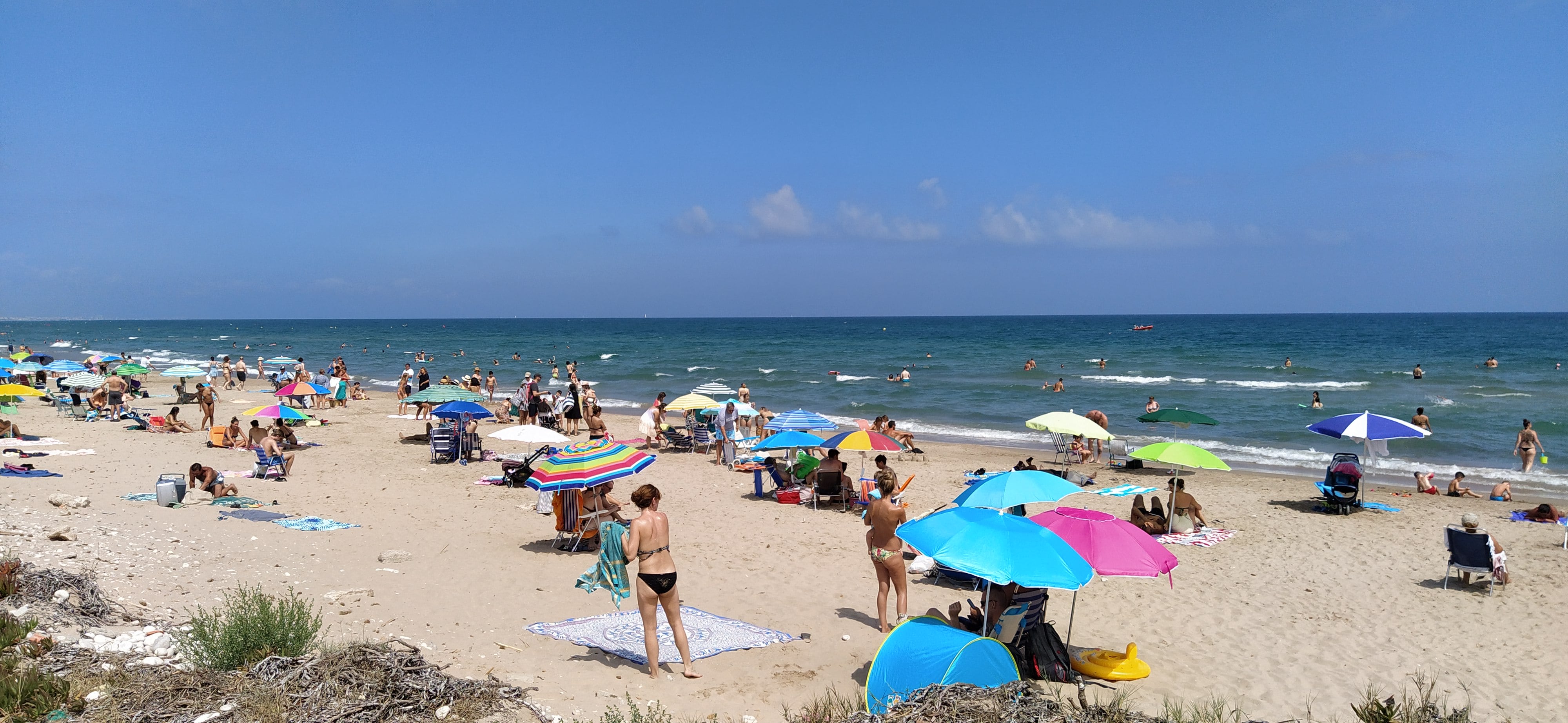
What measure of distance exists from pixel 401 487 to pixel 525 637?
305 inches

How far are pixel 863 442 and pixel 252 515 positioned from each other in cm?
798

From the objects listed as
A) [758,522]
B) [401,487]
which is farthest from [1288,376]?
[401,487]

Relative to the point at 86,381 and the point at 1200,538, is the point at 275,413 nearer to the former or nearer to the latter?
the point at 86,381

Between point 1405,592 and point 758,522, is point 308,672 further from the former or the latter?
point 1405,592

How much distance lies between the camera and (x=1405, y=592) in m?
9.29

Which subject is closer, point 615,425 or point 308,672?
point 308,672

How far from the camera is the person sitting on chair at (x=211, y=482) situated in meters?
11.4

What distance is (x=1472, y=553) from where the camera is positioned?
30.3 feet

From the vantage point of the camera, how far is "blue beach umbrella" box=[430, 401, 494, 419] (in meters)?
15.4

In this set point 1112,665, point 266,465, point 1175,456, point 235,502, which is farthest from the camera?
point 266,465

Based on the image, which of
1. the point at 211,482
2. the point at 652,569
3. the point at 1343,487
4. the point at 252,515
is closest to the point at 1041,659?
the point at 652,569

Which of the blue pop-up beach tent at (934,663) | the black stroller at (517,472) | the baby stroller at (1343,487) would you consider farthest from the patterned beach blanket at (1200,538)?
the black stroller at (517,472)

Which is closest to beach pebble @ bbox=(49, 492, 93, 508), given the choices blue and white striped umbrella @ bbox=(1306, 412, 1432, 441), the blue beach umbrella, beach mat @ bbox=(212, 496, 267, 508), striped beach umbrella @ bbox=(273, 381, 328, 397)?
beach mat @ bbox=(212, 496, 267, 508)

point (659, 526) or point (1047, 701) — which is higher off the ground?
point (659, 526)
